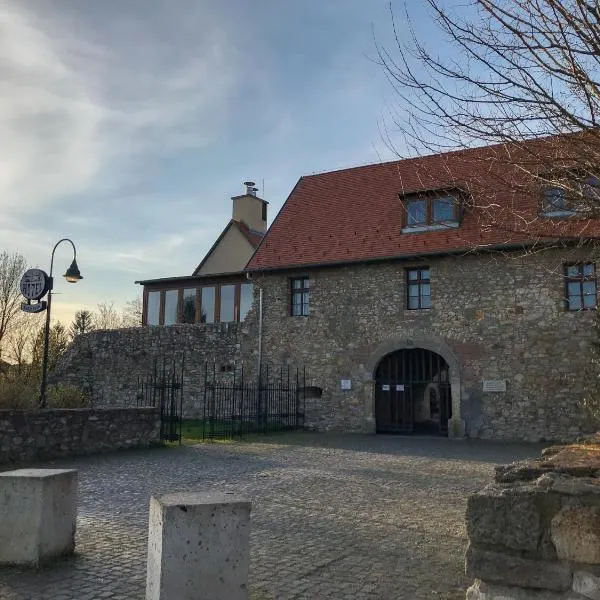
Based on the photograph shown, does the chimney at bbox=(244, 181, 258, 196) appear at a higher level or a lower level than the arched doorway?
higher

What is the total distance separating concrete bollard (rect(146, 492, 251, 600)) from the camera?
12.7 ft

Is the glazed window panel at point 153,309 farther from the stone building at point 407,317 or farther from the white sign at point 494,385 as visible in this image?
the white sign at point 494,385

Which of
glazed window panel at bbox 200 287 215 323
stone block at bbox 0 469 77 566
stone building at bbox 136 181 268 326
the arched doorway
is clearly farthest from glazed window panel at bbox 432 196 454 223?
stone block at bbox 0 469 77 566

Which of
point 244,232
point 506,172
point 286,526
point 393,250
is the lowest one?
point 286,526

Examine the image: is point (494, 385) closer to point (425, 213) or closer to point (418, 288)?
point (418, 288)

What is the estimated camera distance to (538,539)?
3559 mm

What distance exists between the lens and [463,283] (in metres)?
17.7

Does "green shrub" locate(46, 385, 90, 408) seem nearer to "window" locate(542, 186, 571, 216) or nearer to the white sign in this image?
the white sign

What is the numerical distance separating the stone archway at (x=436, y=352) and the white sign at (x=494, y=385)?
75cm

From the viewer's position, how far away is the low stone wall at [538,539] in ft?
11.2

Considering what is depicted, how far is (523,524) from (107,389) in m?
23.4

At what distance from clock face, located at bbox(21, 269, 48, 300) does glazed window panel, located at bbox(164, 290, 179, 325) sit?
1071 cm

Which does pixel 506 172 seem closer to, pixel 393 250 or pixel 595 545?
pixel 595 545

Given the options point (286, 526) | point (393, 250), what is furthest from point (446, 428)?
point (286, 526)
